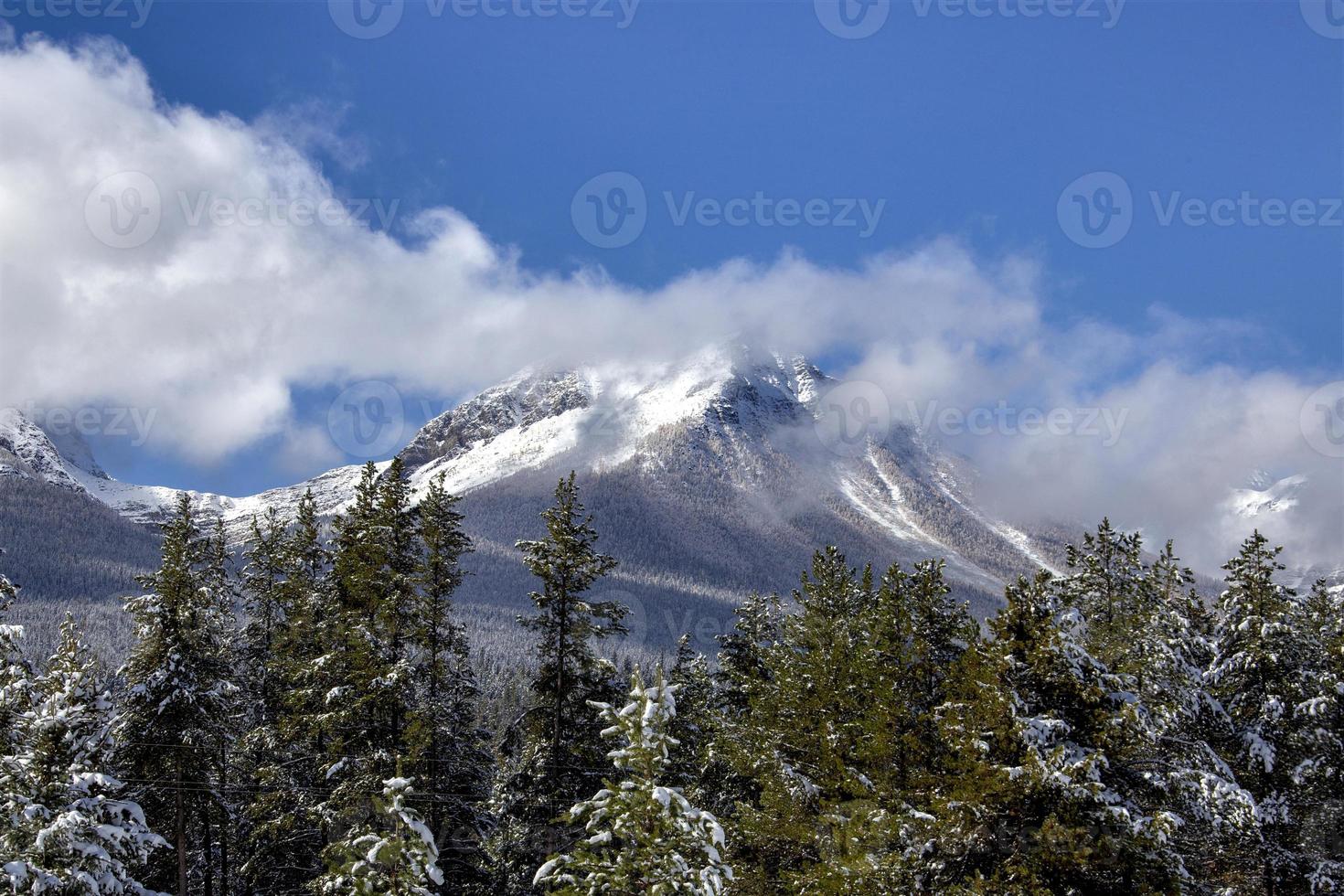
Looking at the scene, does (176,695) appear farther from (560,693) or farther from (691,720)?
(691,720)

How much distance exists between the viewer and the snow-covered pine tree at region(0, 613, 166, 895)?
46.0 ft

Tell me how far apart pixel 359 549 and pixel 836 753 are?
12079mm

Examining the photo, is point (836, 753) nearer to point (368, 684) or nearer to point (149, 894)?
point (368, 684)

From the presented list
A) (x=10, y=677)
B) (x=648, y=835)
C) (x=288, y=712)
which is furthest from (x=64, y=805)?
(x=648, y=835)

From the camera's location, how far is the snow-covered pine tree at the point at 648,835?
12.5 meters

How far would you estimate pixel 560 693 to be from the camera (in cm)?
1961

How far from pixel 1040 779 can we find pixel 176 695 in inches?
763

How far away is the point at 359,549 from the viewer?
20.0 metres

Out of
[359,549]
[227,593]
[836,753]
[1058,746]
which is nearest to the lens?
[1058,746]

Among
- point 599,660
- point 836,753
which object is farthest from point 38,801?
point 836,753

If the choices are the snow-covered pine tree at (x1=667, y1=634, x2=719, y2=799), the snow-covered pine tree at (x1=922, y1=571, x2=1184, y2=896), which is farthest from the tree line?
the snow-covered pine tree at (x1=667, y1=634, x2=719, y2=799)

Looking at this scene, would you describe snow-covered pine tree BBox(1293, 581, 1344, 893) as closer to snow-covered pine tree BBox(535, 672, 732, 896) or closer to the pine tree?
snow-covered pine tree BBox(535, 672, 732, 896)

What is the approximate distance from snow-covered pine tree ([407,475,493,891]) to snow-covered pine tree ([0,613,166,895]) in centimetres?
556

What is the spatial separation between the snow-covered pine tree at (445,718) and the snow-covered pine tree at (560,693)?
0.91 metres
